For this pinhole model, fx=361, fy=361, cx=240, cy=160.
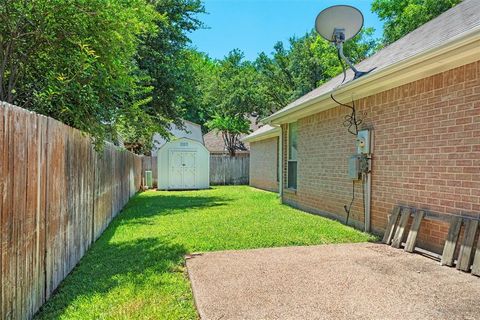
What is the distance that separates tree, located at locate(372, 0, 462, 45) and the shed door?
42.3 ft

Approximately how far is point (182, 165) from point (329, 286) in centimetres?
1553

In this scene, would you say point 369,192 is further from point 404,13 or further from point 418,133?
point 404,13

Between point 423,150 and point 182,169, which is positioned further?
point 182,169

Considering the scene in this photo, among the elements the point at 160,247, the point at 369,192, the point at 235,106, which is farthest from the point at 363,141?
the point at 235,106

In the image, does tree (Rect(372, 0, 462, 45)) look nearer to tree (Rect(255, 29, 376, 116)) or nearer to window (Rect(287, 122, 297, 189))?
tree (Rect(255, 29, 376, 116))

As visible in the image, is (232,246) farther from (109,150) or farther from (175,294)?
(109,150)

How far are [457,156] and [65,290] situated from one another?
5140 mm

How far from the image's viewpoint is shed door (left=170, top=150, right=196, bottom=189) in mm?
18781

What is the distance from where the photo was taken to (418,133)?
221 inches

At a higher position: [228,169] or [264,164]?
[264,164]

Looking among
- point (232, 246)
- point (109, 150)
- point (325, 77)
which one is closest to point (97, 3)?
point (109, 150)

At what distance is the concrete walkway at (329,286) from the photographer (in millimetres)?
3268

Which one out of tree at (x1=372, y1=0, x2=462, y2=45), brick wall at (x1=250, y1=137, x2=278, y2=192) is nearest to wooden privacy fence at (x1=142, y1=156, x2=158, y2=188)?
brick wall at (x1=250, y1=137, x2=278, y2=192)

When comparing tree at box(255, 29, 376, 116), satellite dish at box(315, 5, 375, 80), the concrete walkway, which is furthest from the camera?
tree at box(255, 29, 376, 116)
